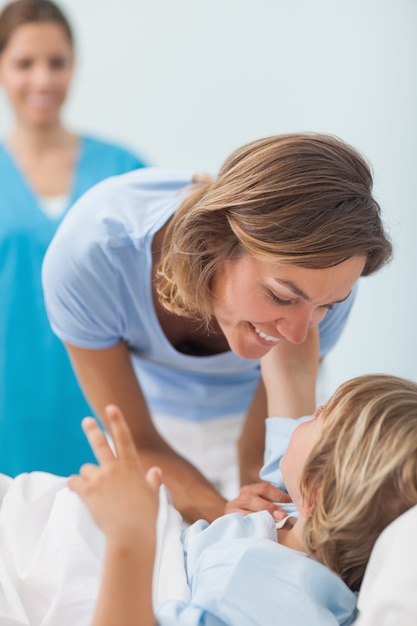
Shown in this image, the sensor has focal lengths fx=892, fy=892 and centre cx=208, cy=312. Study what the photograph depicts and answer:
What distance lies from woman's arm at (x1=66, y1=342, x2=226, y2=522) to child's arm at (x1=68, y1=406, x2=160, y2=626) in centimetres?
51

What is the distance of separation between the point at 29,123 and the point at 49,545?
1642 millimetres

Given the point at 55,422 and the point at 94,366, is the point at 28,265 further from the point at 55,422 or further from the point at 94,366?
the point at 94,366

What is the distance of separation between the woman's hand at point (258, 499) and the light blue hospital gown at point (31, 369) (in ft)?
3.38

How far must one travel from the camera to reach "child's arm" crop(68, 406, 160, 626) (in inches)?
36.0

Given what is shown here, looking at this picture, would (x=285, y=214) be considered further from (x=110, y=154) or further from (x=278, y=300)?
(x=110, y=154)

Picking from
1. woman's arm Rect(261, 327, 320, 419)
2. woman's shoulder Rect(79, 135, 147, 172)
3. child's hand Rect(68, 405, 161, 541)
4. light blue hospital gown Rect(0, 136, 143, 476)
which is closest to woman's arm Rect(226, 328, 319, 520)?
woman's arm Rect(261, 327, 320, 419)

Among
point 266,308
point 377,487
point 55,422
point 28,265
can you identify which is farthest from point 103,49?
point 377,487

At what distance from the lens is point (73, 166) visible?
8.24 ft

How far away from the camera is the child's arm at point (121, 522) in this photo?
3.00 ft

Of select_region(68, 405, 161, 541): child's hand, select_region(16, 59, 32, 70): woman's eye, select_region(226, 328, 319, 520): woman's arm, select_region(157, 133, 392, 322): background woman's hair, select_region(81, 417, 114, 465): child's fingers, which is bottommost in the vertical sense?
select_region(226, 328, 319, 520): woman's arm

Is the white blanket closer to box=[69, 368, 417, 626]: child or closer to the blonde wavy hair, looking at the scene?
box=[69, 368, 417, 626]: child

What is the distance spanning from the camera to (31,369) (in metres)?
2.34

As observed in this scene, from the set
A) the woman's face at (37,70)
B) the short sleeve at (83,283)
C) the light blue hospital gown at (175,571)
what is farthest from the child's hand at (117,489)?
the woman's face at (37,70)

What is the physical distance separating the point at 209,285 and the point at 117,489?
0.43 meters
